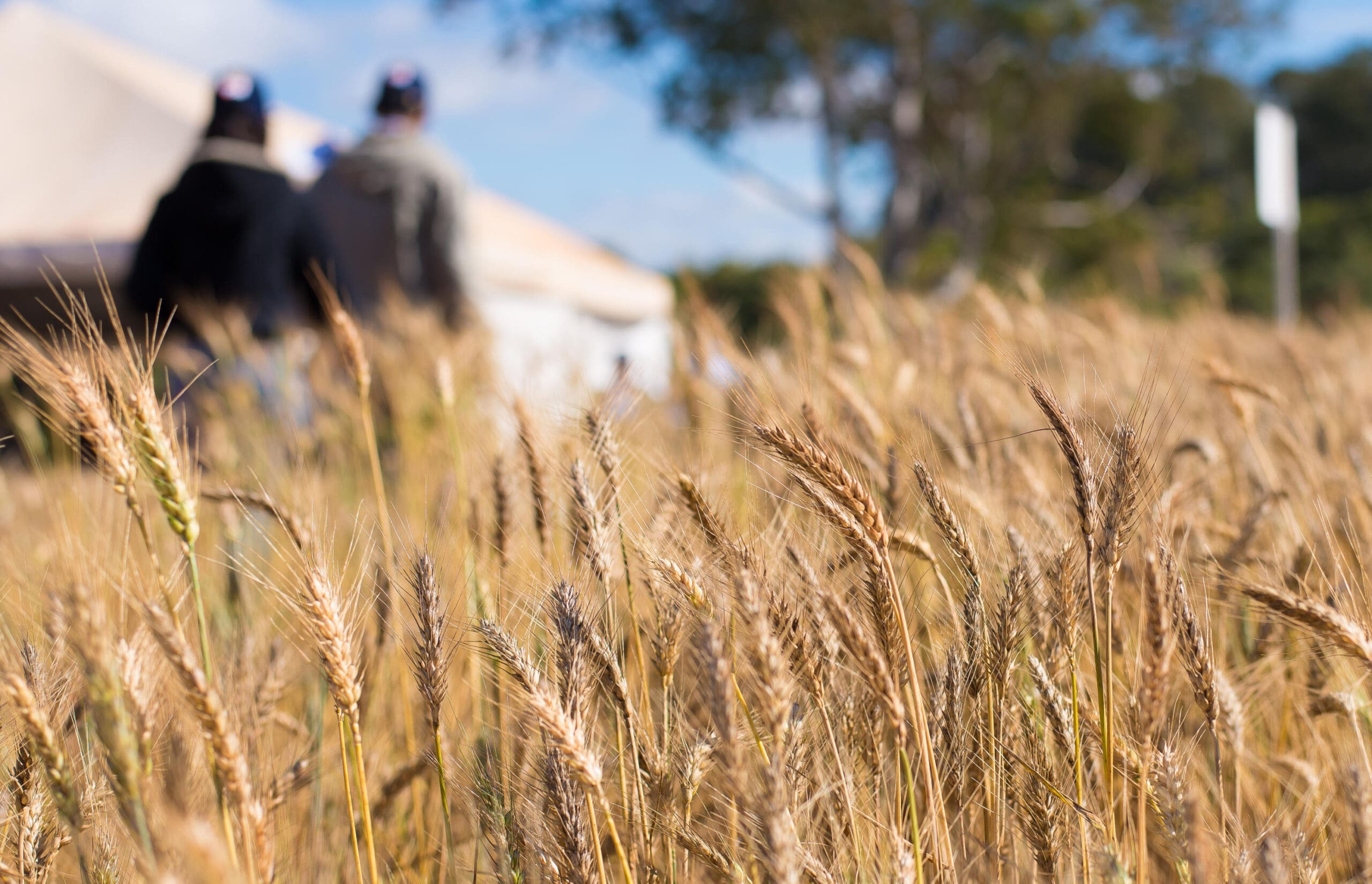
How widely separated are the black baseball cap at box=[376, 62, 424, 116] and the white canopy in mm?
4091

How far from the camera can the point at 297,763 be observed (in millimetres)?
989

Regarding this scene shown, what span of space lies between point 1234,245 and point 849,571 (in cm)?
2787

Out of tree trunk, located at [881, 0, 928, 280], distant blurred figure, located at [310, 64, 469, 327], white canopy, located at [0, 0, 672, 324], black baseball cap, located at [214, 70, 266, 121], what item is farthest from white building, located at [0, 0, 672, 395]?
tree trunk, located at [881, 0, 928, 280]

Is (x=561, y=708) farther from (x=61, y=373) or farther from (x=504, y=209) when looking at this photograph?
(x=504, y=209)

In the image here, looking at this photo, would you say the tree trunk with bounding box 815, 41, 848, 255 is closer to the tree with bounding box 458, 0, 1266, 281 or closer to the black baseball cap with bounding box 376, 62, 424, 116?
the tree with bounding box 458, 0, 1266, 281

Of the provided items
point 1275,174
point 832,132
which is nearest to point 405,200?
point 1275,174

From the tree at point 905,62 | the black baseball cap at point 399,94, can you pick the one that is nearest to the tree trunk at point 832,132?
the tree at point 905,62

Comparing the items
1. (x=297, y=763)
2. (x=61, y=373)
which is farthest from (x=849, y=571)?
(x=61, y=373)

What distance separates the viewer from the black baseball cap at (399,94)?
11.3 ft

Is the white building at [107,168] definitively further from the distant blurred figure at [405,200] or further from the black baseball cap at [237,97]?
the black baseball cap at [237,97]

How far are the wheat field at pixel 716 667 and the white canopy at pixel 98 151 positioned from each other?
264 inches

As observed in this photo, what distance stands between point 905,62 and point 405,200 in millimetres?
11653

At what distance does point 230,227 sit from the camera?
9.05 feet

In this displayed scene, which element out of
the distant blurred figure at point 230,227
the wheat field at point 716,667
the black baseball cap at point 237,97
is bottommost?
the wheat field at point 716,667
